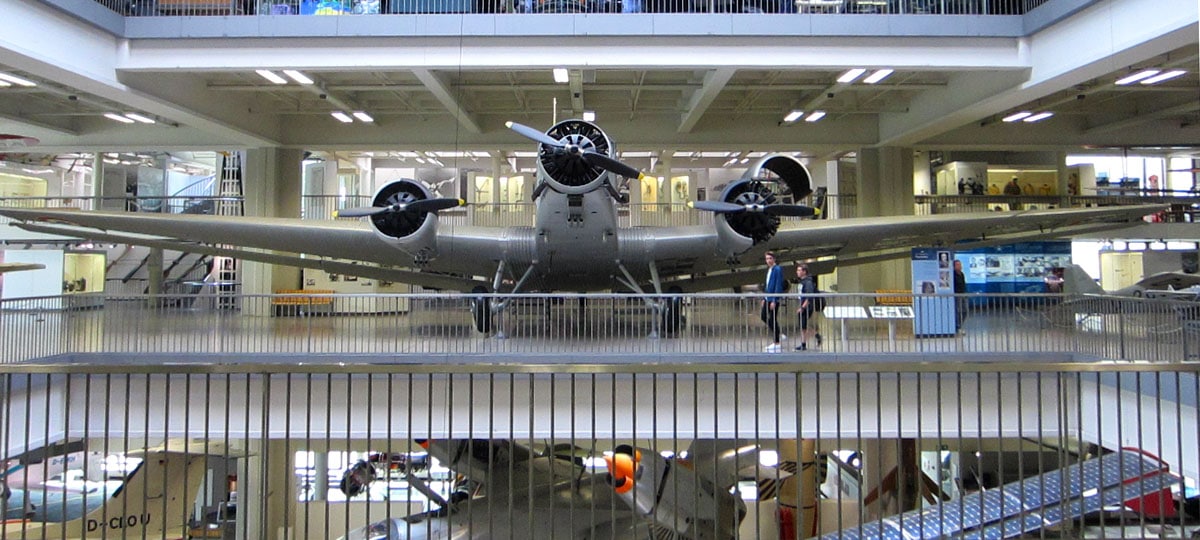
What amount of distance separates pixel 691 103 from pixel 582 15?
15.4 ft

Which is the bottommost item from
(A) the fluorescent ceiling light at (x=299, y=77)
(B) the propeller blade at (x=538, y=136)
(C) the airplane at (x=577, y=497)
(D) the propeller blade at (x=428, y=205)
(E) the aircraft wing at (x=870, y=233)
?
(C) the airplane at (x=577, y=497)

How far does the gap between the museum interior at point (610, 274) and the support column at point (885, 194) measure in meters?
0.09

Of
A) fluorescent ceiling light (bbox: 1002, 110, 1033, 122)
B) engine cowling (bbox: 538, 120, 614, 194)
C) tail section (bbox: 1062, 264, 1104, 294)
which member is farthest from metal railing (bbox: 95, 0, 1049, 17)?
tail section (bbox: 1062, 264, 1104, 294)

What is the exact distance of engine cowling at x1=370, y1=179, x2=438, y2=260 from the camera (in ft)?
37.4

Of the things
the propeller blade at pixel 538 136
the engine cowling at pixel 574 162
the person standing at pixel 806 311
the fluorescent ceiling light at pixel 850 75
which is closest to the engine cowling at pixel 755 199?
the person standing at pixel 806 311

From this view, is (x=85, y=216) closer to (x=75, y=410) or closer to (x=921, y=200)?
(x=75, y=410)

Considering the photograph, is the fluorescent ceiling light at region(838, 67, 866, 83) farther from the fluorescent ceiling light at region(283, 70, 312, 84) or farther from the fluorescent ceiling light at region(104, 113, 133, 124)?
the fluorescent ceiling light at region(104, 113, 133, 124)

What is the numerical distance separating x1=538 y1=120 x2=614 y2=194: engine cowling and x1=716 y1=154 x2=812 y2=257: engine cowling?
2.36 meters

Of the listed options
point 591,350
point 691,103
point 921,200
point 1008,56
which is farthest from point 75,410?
point 921,200

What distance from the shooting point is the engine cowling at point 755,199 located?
11.7 m

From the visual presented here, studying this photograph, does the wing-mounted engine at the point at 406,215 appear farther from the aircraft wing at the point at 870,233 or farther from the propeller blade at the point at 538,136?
the aircraft wing at the point at 870,233

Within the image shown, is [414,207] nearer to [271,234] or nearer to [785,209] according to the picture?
[271,234]

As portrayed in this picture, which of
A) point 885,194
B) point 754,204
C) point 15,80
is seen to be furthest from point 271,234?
point 885,194

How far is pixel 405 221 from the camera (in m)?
11.5
